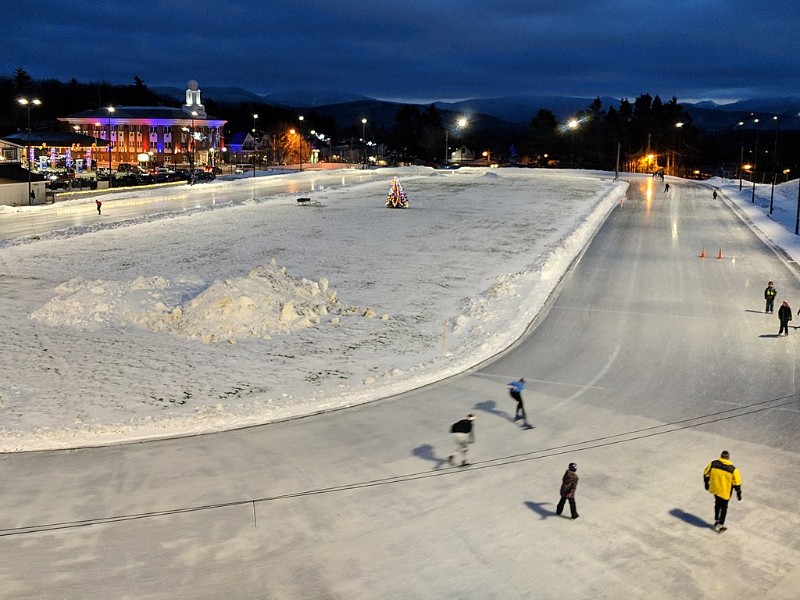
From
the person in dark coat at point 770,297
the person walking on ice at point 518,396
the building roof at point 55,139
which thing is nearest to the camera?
the person walking on ice at point 518,396

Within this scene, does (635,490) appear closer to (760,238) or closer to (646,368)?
(646,368)

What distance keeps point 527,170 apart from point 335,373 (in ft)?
321

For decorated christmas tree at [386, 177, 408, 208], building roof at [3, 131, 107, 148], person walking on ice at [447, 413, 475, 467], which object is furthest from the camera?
building roof at [3, 131, 107, 148]

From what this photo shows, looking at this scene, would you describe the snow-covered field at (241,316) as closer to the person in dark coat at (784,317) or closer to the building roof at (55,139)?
the person in dark coat at (784,317)

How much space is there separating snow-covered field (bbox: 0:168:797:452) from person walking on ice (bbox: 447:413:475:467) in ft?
14.2

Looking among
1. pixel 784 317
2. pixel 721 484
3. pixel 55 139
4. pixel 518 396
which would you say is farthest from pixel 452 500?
pixel 55 139

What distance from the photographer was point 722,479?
442 inches

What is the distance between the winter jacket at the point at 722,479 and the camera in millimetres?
11211

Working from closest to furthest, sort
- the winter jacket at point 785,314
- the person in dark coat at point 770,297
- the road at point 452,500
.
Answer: the road at point 452,500 < the winter jacket at point 785,314 < the person in dark coat at point 770,297

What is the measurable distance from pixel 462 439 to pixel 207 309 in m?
12.3

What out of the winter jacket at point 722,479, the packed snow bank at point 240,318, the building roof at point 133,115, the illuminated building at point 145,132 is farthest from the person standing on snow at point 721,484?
the building roof at point 133,115

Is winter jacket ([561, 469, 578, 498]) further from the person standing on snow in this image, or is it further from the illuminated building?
the illuminated building

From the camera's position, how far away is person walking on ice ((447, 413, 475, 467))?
13703mm

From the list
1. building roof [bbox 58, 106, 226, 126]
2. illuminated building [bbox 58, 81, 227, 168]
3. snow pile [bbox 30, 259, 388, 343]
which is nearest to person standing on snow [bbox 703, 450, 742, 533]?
snow pile [bbox 30, 259, 388, 343]
